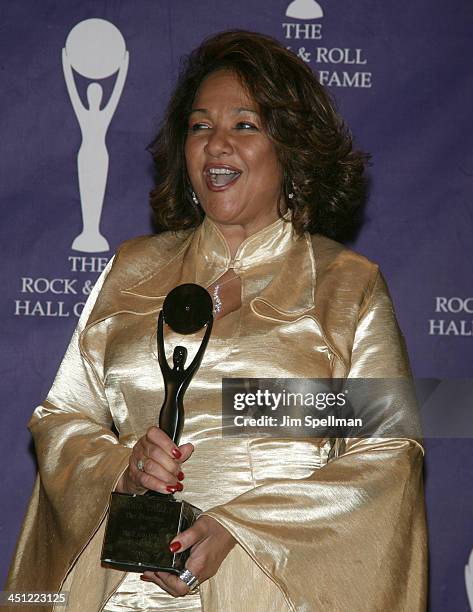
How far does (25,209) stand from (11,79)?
25 cm

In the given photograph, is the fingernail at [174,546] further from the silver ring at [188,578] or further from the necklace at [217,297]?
the necklace at [217,297]

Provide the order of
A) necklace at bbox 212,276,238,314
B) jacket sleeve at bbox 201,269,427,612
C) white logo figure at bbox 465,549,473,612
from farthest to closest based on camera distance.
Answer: white logo figure at bbox 465,549,473,612
necklace at bbox 212,276,238,314
jacket sleeve at bbox 201,269,427,612

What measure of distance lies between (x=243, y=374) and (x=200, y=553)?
0.28 metres

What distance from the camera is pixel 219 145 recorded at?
5.44 feet

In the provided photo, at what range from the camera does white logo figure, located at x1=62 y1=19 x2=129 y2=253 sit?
2.19 metres

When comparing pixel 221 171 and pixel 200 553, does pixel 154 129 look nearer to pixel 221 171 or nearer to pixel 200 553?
pixel 221 171

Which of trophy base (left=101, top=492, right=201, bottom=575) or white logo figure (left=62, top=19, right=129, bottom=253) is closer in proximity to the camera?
trophy base (left=101, top=492, right=201, bottom=575)

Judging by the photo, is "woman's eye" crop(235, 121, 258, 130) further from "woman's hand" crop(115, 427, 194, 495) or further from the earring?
"woman's hand" crop(115, 427, 194, 495)

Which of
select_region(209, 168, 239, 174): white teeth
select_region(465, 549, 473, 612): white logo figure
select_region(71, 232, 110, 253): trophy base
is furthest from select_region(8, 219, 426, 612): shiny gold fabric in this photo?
select_region(465, 549, 473, 612): white logo figure

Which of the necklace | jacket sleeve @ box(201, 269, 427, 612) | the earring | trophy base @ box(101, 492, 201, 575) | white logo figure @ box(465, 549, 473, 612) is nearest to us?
trophy base @ box(101, 492, 201, 575)

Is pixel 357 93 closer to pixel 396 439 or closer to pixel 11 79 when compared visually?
pixel 11 79

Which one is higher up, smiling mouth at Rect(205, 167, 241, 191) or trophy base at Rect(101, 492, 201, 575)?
smiling mouth at Rect(205, 167, 241, 191)

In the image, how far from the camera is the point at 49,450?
5.30 feet
